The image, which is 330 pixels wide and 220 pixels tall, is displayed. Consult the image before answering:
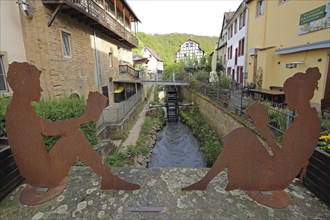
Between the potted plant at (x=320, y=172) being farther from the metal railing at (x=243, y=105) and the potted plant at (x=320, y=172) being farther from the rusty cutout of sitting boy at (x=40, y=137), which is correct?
the rusty cutout of sitting boy at (x=40, y=137)

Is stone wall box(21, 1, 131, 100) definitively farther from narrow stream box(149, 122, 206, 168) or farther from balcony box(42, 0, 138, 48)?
narrow stream box(149, 122, 206, 168)

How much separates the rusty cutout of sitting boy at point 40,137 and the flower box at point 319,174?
211 centimetres

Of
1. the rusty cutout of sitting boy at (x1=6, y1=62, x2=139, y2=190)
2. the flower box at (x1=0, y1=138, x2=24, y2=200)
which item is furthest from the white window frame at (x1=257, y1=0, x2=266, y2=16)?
the flower box at (x1=0, y1=138, x2=24, y2=200)

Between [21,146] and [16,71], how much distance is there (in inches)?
33.7

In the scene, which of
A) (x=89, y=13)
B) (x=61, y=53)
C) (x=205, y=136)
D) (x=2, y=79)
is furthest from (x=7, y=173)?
(x=205, y=136)

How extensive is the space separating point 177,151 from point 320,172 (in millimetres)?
8079

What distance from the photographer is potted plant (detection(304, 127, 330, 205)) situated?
75.5 inches

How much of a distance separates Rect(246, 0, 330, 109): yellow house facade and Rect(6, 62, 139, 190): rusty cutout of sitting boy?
330 inches

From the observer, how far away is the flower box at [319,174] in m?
1.92

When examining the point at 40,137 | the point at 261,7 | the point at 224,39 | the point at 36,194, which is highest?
the point at 224,39

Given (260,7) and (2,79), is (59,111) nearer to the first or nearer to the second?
(2,79)

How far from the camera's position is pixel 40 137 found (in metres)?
2.10

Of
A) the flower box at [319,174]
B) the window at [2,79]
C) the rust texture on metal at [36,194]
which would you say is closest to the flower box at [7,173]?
the rust texture on metal at [36,194]

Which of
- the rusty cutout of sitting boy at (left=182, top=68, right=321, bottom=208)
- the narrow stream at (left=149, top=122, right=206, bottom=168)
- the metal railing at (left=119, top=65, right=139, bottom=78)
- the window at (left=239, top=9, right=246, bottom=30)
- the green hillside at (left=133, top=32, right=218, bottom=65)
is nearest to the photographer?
the rusty cutout of sitting boy at (left=182, top=68, right=321, bottom=208)
